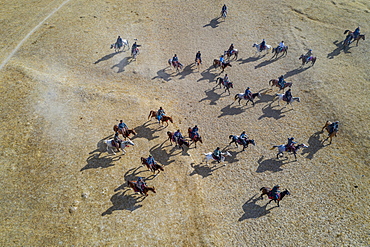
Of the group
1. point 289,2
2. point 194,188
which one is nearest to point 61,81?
point 194,188

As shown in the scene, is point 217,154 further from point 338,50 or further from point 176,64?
point 338,50

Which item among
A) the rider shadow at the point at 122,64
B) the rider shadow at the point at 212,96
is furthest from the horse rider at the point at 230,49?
the rider shadow at the point at 122,64

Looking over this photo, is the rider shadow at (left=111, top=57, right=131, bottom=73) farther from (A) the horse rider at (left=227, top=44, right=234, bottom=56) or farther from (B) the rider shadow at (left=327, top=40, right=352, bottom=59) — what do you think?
(B) the rider shadow at (left=327, top=40, right=352, bottom=59)

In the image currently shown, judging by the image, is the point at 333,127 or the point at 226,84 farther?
the point at 226,84

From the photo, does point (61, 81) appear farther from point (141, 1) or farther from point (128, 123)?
point (141, 1)

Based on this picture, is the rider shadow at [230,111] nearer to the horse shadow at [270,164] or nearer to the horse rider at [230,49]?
the horse shadow at [270,164]

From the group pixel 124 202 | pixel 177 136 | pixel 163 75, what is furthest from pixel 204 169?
pixel 163 75
